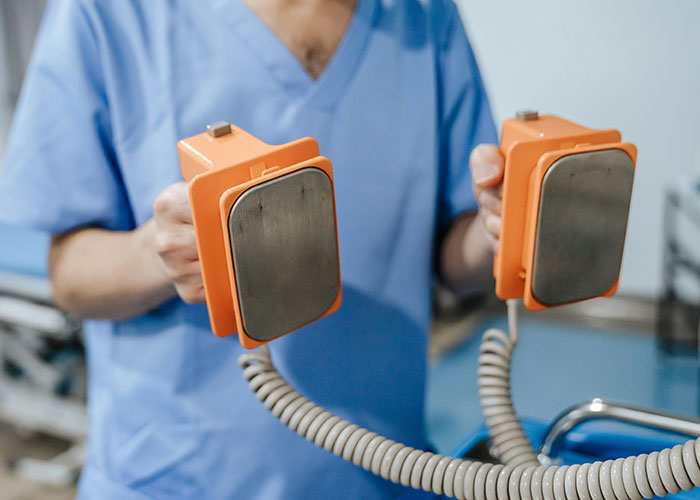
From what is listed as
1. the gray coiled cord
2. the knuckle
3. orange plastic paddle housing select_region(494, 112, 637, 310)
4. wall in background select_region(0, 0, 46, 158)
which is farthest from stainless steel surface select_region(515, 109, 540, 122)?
wall in background select_region(0, 0, 46, 158)

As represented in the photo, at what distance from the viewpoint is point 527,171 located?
417 millimetres

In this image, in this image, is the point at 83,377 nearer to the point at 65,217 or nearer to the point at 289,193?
the point at 65,217

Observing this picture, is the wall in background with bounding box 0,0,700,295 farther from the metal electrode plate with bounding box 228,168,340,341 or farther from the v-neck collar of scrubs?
the metal electrode plate with bounding box 228,168,340,341

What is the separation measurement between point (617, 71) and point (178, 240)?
79.5 inches

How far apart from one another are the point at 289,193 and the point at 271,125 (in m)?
0.23

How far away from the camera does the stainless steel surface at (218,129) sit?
1.27ft

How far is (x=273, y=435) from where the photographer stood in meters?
0.56

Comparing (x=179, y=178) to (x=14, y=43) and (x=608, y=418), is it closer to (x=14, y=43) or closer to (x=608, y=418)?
(x=608, y=418)

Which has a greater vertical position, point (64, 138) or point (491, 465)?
point (64, 138)

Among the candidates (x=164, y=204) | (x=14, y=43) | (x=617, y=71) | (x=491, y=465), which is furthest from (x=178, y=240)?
(x=14, y=43)

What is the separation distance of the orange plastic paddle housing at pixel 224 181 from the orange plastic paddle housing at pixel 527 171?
13 cm

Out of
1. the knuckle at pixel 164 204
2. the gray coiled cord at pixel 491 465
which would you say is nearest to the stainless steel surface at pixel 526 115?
the gray coiled cord at pixel 491 465

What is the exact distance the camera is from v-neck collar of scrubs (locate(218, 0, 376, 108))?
0.56 meters

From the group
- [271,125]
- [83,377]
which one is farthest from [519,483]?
[83,377]
